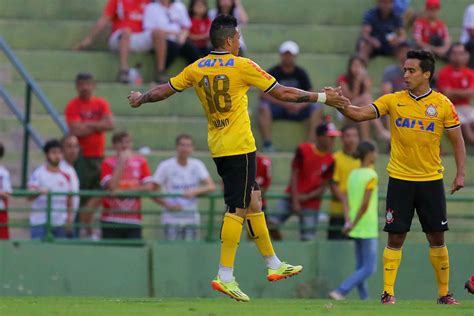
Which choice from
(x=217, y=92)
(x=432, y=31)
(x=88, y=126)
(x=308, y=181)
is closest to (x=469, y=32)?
(x=432, y=31)

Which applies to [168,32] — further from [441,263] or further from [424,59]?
[441,263]

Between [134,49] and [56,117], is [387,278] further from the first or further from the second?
[134,49]

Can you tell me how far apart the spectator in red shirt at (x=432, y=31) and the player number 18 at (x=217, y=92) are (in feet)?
31.2

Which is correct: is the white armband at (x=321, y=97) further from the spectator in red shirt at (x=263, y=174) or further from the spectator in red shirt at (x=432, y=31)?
the spectator in red shirt at (x=432, y=31)

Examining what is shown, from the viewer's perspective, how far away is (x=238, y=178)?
1135 centimetres

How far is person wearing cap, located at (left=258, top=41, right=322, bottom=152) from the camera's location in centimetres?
1870

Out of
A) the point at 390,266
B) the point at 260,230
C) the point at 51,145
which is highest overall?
the point at 51,145

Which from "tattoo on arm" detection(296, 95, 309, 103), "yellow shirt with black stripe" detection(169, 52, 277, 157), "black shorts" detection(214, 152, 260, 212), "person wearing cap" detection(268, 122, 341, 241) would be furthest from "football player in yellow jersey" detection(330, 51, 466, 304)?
"person wearing cap" detection(268, 122, 341, 241)

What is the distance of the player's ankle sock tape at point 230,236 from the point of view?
11.4 m

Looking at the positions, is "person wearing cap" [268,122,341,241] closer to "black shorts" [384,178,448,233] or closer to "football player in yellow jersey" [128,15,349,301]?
"black shorts" [384,178,448,233]

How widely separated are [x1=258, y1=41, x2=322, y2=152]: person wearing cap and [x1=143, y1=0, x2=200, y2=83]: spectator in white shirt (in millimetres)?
1500

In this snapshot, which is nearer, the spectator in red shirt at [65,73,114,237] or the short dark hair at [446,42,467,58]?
the spectator in red shirt at [65,73,114,237]

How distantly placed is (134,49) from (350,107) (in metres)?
8.84

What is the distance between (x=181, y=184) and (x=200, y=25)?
3749 mm
